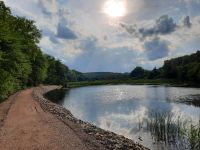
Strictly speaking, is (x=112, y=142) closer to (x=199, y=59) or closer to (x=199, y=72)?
(x=199, y=72)

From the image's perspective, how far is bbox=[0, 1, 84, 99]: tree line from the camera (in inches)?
1786

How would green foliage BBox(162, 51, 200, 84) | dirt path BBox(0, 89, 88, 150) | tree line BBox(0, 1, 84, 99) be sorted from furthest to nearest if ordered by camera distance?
green foliage BBox(162, 51, 200, 84)
tree line BBox(0, 1, 84, 99)
dirt path BBox(0, 89, 88, 150)

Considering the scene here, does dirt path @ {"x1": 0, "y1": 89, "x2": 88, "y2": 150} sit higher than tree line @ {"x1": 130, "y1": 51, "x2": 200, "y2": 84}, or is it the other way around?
tree line @ {"x1": 130, "y1": 51, "x2": 200, "y2": 84}

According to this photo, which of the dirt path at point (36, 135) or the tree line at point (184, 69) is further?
the tree line at point (184, 69)

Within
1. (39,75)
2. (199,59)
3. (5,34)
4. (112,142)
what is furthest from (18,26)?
(199,59)

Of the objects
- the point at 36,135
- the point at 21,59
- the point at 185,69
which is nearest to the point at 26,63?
the point at 21,59

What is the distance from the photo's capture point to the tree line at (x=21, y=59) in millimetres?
45375

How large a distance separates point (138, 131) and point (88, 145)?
10629 mm

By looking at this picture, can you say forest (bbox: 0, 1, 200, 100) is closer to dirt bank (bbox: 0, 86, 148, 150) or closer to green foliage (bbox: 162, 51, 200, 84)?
green foliage (bbox: 162, 51, 200, 84)

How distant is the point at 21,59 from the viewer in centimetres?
5203

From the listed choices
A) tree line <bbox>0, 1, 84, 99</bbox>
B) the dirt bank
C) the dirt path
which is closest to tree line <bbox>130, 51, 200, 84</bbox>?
tree line <bbox>0, 1, 84, 99</bbox>

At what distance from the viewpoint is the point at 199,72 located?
12619cm

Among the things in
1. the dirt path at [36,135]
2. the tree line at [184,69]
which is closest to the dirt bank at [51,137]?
the dirt path at [36,135]

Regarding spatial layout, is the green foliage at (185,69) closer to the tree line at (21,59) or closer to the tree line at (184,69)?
the tree line at (184,69)
